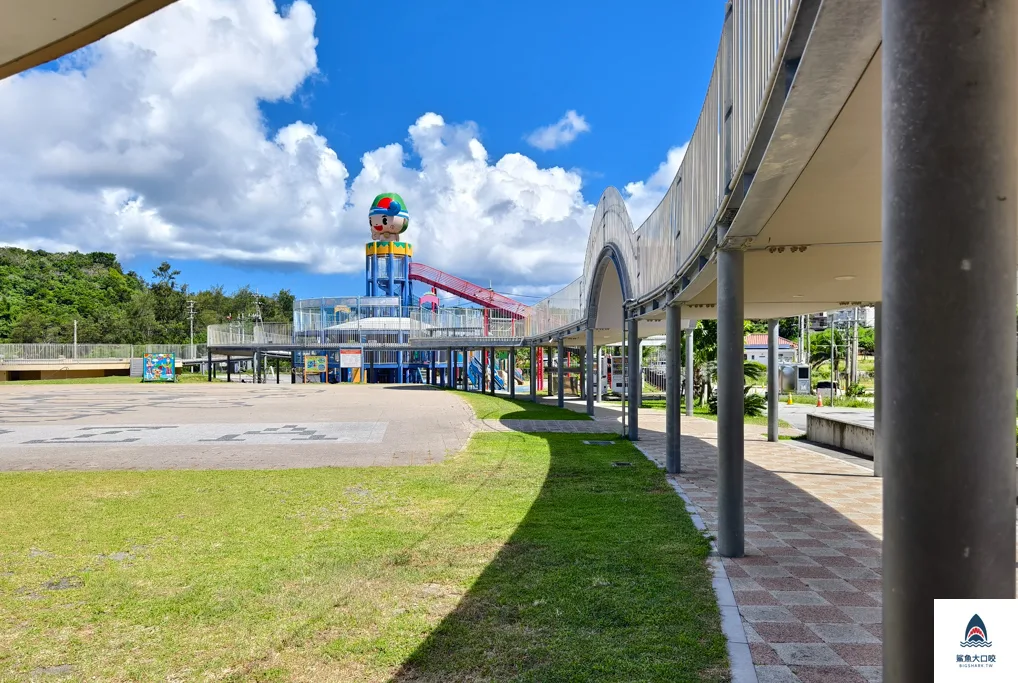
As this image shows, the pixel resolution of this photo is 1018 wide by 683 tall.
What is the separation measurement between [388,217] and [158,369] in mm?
22086

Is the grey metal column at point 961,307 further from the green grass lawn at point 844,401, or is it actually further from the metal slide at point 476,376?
the metal slide at point 476,376

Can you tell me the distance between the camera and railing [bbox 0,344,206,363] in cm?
5762

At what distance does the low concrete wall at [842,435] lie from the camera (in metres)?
14.5

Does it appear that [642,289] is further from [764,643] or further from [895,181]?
[895,181]

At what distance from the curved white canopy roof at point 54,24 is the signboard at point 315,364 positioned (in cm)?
5305

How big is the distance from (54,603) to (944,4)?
6.70 meters

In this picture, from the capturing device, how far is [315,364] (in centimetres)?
5616

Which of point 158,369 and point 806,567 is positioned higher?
point 158,369

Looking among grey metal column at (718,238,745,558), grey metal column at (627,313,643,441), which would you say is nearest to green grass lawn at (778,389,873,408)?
grey metal column at (627,313,643,441)

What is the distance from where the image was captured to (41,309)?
74.4 m

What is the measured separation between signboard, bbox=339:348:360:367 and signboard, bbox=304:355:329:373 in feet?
9.24

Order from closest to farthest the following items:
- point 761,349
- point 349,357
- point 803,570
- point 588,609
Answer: point 588,609, point 803,570, point 349,357, point 761,349

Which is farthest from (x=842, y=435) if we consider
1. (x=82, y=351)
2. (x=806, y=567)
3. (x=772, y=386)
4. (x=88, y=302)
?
(x=88, y=302)

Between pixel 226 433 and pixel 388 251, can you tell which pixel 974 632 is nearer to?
pixel 226 433
